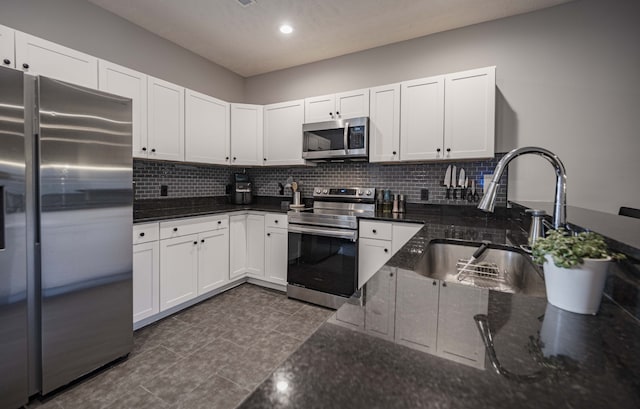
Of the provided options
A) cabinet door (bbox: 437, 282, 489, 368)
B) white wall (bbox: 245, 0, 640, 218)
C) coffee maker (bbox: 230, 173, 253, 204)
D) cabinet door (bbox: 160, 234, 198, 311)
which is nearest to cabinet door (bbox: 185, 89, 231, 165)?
coffee maker (bbox: 230, 173, 253, 204)

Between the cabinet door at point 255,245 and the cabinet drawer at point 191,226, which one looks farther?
the cabinet door at point 255,245

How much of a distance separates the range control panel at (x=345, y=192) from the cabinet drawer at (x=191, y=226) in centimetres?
109

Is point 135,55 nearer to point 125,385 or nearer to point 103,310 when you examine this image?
point 103,310

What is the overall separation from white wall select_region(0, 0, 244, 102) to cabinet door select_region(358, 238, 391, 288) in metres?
2.71

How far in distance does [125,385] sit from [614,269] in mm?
2318

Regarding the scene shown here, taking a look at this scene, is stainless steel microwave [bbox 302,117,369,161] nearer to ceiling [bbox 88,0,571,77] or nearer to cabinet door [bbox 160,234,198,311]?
ceiling [bbox 88,0,571,77]

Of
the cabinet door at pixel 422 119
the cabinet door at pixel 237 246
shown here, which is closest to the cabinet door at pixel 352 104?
the cabinet door at pixel 422 119

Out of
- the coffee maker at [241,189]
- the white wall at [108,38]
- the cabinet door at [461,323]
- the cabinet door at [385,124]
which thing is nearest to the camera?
the cabinet door at [461,323]

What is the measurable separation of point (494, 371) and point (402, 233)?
205 centimetres

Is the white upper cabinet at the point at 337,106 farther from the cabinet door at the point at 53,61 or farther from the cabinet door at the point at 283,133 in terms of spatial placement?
the cabinet door at the point at 53,61

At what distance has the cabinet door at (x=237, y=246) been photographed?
121 inches

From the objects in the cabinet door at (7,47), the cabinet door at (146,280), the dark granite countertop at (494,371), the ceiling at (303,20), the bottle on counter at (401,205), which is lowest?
the cabinet door at (146,280)

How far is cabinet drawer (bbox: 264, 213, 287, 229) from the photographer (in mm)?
3006

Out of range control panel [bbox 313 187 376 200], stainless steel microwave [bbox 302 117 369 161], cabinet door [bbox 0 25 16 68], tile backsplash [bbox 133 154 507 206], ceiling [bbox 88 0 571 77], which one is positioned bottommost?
range control panel [bbox 313 187 376 200]
